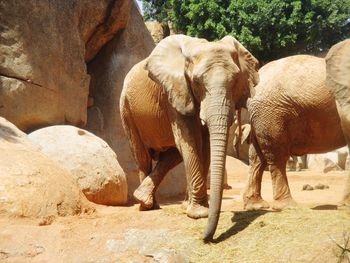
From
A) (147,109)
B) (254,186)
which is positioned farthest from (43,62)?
(254,186)

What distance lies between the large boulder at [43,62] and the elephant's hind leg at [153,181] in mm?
3756

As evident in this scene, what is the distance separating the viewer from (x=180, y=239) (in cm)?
545

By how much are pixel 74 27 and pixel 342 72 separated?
25.4ft

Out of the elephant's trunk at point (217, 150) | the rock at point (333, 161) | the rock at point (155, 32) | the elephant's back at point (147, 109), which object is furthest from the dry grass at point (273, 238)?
the rock at point (155, 32)

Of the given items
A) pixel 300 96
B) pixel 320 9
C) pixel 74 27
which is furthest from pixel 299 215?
pixel 320 9

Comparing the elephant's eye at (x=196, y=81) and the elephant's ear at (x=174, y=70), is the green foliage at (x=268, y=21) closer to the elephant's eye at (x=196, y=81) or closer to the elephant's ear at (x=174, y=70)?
the elephant's ear at (x=174, y=70)

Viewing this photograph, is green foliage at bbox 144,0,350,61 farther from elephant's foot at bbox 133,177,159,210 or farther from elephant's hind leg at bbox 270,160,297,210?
elephant's foot at bbox 133,177,159,210

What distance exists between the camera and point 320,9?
2236 cm

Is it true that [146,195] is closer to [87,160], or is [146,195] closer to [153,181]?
[153,181]

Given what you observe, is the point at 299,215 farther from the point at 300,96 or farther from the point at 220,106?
the point at 300,96

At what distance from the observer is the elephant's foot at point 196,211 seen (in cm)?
616

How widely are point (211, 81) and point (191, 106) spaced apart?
0.62 meters

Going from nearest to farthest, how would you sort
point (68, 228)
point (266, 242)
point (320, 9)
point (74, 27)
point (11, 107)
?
point (266, 242)
point (68, 228)
point (11, 107)
point (74, 27)
point (320, 9)

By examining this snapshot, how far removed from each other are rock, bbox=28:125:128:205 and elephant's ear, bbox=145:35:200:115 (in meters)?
2.79
